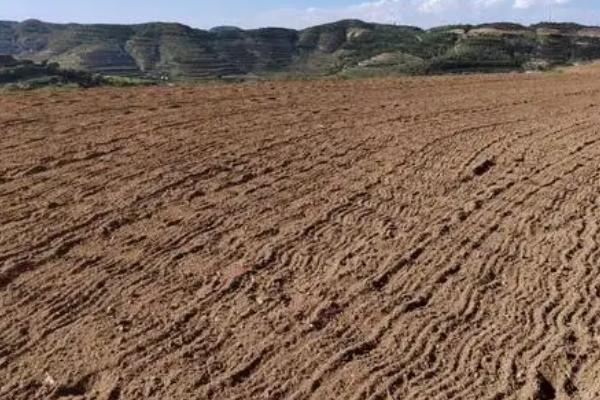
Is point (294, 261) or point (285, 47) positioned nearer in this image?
point (294, 261)

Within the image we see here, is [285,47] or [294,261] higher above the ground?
[294,261]

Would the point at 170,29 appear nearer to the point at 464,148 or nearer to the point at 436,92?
the point at 436,92

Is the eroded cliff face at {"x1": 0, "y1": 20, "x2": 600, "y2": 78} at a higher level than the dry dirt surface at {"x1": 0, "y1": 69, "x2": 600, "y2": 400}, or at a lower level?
lower

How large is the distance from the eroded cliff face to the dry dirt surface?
38.8m

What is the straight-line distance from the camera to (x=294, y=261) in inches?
275

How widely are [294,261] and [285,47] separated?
2888 inches

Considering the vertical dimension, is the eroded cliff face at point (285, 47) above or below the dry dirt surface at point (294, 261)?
below

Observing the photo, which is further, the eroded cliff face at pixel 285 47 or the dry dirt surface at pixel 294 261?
the eroded cliff face at pixel 285 47

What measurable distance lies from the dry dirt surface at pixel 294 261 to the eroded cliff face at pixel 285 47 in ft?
127

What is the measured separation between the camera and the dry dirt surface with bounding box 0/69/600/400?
5.39m

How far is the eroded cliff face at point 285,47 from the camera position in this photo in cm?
5828

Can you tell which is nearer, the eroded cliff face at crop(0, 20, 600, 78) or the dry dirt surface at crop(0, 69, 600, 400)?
the dry dirt surface at crop(0, 69, 600, 400)

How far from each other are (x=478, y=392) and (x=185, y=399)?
5.96 ft

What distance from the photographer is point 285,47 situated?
259 ft
